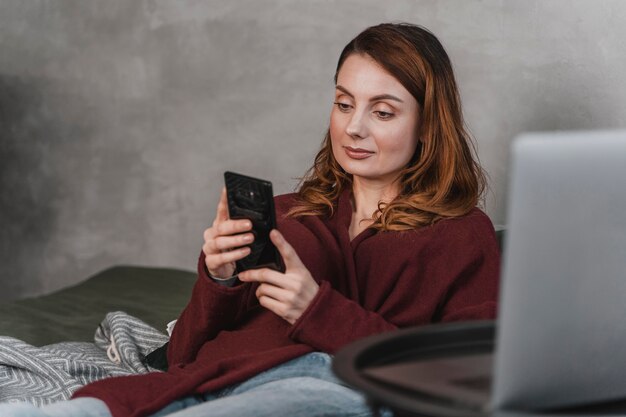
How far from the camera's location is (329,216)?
1971 mm

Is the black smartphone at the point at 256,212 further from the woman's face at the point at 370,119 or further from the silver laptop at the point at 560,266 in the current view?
the silver laptop at the point at 560,266

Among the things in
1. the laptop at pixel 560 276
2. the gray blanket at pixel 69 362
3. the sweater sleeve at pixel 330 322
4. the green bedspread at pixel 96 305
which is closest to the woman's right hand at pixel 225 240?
the sweater sleeve at pixel 330 322

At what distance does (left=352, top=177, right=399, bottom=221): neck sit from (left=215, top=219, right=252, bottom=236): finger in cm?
39

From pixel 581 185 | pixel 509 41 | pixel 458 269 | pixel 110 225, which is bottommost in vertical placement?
pixel 110 225

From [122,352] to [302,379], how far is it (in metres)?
0.69

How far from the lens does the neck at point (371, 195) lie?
1.96m

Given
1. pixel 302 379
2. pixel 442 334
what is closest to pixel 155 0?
pixel 302 379

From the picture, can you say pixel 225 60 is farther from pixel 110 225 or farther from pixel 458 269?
pixel 458 269

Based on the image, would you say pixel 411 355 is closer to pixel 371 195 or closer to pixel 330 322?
pixel 330 322

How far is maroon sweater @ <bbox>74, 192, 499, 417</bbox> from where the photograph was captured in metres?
1.67

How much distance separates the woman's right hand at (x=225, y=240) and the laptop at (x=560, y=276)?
1.91 feet

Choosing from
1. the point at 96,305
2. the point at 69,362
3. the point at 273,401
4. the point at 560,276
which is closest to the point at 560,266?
the point at 560,276

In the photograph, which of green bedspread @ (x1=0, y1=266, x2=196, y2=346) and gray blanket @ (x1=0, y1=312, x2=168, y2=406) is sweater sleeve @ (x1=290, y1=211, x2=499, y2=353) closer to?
gray blanket @ (x1=0, y1=312, x2=168, y2=406)

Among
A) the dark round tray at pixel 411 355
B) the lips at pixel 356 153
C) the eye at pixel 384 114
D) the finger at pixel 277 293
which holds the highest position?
the eye at pixel 384 114
